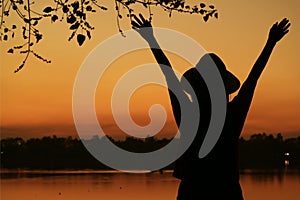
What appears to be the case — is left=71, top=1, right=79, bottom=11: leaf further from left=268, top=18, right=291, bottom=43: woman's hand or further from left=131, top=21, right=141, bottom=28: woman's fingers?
left=268, top=18, right=291, bottom=43: woman's hand

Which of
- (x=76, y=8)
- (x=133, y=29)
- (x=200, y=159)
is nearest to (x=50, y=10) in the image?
(x=76, y=8)

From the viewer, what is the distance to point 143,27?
460 cm

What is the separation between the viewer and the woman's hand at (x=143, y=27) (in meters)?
4.57

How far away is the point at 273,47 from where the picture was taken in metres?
4.43

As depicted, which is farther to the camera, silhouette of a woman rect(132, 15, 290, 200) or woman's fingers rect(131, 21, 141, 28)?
woman's fingers rect(131, 21, 141, 28)

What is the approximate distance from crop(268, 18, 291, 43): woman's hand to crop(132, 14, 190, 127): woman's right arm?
2.06 feet

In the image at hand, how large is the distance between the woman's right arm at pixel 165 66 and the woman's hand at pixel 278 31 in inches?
24.7

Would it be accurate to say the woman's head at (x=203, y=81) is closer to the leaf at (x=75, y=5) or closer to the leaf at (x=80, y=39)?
the leaf at (x=80, y=39)

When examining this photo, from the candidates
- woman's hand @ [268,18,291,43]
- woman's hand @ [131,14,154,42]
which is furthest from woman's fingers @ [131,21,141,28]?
woman's hand @ [268,18,291,43]

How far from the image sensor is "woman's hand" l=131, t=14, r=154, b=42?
15.0 ft

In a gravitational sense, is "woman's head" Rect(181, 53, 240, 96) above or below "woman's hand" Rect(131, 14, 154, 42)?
below

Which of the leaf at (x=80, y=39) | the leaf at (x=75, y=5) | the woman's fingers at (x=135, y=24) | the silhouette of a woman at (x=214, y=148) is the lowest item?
the silhouette of a woman at (x=214, y=148)

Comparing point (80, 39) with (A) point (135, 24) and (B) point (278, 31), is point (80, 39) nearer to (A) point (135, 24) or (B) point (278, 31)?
(A) point (135, 24)

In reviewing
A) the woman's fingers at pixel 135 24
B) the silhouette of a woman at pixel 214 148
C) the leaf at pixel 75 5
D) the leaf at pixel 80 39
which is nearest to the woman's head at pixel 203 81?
the silhouette of a woman at pixel 214 148
